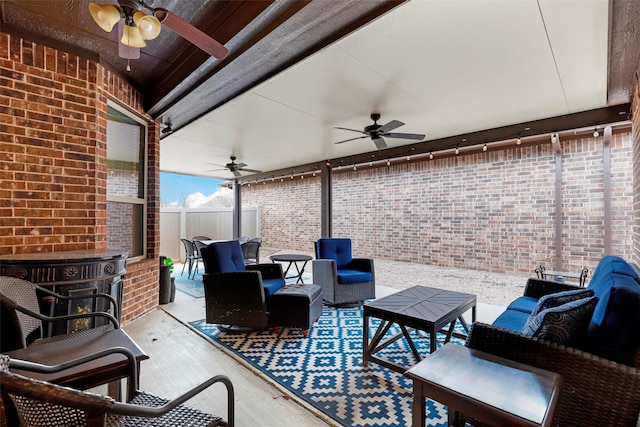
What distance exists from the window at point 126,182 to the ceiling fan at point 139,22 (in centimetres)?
156

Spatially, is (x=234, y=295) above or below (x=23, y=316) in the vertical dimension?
below

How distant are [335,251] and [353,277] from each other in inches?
25.8

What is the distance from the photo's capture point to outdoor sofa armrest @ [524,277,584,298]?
269 cm

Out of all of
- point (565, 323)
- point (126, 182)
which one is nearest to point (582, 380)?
point (565, 323)

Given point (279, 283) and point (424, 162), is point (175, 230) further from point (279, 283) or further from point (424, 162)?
point (424, 162)

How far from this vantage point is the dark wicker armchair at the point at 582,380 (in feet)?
3.96

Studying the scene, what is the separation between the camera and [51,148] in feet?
8.25

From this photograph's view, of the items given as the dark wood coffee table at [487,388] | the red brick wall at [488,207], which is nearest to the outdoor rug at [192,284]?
the red brick wall at [488,207]

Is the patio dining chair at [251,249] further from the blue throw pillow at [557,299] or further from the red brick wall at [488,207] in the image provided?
the blue throw pillow at [557,299]

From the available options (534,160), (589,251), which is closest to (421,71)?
(534,160)

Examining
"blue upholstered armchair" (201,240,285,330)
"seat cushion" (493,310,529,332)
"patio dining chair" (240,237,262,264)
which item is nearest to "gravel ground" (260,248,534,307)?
"patio dining chair" (240,237,262,264)

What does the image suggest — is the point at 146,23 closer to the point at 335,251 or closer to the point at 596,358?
the point at 596,358

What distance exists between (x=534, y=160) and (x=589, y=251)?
1.64m

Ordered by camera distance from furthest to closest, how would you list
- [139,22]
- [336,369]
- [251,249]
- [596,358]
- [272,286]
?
[251,249] < [272,286] < [336,369] < [139,22] < [596,358]
